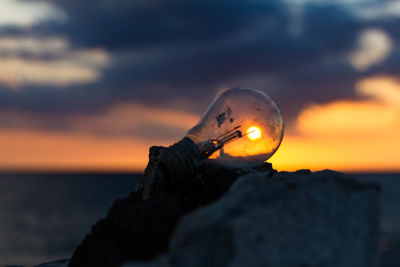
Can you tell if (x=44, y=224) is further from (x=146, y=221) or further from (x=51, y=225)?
(x=146, y=221)

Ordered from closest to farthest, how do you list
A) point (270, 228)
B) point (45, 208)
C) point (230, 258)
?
point (230, 258) → point (270, 228) → point (45, 208)

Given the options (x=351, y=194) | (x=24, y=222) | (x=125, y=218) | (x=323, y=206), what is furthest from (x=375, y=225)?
(x=24, y=222)

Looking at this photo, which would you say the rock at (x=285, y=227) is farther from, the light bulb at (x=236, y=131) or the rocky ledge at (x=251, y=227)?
the light bulb at (x=236, y=131)

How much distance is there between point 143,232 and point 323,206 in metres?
1.37

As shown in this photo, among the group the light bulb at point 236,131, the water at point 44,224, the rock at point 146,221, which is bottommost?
the water at point 44,224

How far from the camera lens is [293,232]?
2.54 metres

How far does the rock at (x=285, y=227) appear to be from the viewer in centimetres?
236

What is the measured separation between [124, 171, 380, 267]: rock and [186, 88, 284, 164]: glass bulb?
834 mm

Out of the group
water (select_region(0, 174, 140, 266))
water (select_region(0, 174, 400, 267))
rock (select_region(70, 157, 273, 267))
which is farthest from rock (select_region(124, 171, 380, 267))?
water (select_region(0, 174, 140, 266))

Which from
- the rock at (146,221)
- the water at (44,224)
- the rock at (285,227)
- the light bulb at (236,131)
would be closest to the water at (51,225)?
the water at (44,224)

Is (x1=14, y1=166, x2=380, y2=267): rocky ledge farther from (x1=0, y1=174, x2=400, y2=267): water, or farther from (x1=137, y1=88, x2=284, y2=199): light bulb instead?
(x1=0, y1=174, x2=400, y2=267): water

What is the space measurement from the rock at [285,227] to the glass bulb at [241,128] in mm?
834

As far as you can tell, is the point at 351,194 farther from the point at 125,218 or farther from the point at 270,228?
the point at 125,218

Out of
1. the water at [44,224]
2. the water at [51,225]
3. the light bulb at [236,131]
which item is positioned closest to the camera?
the light bulb at [236,131]
